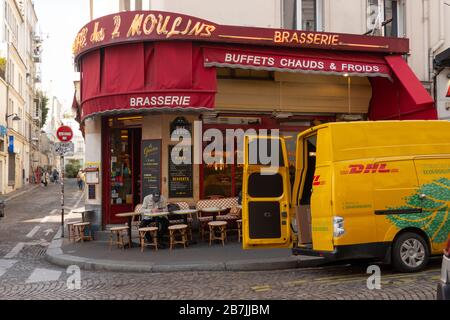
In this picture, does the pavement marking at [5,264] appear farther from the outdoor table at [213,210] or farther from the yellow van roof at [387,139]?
the yellow van roof at [387,139]

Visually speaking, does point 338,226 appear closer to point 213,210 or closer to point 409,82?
point 213,210

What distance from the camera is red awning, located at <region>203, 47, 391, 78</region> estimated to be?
11.2 meters

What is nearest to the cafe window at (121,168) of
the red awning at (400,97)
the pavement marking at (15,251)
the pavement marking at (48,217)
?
the pavement marking at (15,251)

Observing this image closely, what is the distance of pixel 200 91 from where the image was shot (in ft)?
35.8

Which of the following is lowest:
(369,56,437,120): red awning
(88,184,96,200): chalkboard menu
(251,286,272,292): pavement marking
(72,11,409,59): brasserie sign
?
(251,286,272,292): pavement marking

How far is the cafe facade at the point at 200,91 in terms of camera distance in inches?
432

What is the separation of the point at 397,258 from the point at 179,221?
5478 millimetres

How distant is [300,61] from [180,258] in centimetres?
569

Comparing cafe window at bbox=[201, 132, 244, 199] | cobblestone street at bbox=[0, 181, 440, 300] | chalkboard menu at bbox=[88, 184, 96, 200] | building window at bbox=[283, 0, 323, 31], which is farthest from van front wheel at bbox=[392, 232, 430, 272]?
chalkboard menu at bbox=[88, 184, 96, 200]

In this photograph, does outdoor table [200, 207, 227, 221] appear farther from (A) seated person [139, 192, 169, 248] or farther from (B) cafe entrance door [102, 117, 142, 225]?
(B) cafe entrance door [102, 117, 142, 225]

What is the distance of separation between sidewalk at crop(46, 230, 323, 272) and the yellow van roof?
243 cm

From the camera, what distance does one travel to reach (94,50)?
11781mm

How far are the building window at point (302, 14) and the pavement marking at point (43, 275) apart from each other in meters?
8.74
